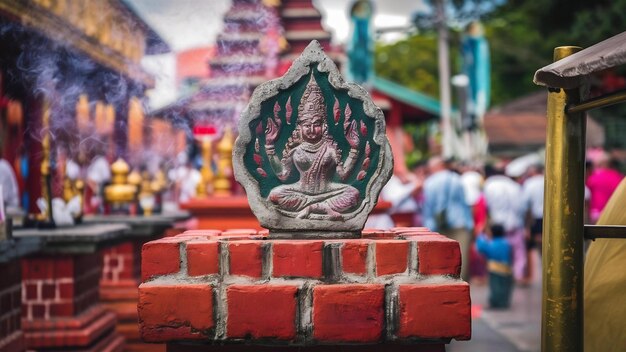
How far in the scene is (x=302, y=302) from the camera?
2.12 m

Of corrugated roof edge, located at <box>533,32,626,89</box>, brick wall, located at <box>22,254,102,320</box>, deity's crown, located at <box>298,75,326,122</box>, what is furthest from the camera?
brick wall, located at <box>22,254,102,320</box>

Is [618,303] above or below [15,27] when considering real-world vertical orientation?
below

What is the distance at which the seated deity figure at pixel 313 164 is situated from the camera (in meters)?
2.47

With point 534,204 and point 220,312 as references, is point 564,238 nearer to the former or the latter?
point 220,312

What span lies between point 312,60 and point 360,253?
2.08 feet

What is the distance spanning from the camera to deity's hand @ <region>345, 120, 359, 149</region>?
8.21 ft

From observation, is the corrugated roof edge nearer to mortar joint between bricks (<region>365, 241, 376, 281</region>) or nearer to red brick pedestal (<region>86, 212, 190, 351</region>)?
mortar joint between bricks (<region>365, 241, 376, 281</region>)

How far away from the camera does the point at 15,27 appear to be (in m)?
7.74

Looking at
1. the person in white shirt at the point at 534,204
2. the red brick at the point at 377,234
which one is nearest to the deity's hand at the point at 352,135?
the red brick at the point at 377,234

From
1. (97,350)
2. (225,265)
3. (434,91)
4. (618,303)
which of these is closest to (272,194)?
(225,265)

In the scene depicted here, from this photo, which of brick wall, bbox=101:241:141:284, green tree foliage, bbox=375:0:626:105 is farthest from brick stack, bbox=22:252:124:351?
green tree foliage, bbox=375:0:626:105

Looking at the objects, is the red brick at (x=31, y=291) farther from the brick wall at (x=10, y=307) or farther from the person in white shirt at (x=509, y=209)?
the person in white shirt at (x=509, y=209)

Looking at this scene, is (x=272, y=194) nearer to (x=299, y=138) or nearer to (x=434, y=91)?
(x=299, y=138)

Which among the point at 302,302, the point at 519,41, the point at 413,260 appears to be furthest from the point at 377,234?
the point at 519,41
